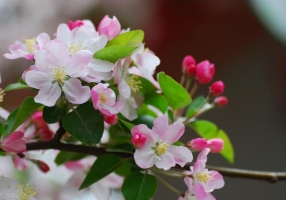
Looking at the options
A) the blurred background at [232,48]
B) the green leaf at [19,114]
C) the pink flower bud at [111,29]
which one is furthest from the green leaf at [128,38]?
the blurred background at [232,48]

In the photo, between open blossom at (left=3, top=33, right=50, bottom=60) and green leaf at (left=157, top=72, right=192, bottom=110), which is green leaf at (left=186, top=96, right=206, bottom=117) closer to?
green leaf at (left=157, top=72, right=192, bottom=110)

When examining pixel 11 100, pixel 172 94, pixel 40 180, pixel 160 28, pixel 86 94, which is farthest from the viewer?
pixel 160 28

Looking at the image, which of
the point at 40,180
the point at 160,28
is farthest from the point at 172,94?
the point at 160,28

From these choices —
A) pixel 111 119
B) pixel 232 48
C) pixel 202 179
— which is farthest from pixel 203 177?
pixel 232 48

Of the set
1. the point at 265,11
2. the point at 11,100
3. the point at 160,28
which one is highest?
the point at 265,11

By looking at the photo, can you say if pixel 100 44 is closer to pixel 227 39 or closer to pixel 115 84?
pixel 115 84

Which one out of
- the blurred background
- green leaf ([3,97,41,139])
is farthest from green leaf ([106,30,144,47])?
the blurred background
